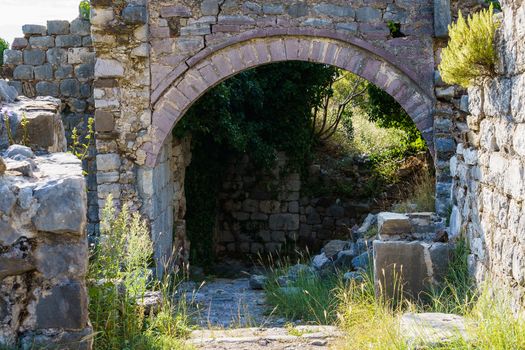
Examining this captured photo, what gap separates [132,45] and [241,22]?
51.4 inches

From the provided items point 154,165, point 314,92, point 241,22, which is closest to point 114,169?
point 154,165

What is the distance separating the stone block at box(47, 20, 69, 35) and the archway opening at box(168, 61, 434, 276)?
113 inches

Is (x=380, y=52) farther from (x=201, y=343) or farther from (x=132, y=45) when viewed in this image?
(x=201, y=343)

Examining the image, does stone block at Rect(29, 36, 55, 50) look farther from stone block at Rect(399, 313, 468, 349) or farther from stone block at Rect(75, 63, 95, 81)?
stone block at Rect(399, 313, 468, 349)

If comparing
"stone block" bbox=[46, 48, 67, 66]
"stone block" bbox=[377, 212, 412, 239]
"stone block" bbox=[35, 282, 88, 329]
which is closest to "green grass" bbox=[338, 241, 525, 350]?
"stone block" bbox=[377, 212, 412, 239]

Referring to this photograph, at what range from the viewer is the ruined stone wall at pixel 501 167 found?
3.57 metres

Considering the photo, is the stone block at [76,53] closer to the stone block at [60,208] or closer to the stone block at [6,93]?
the stone block at [6,93]

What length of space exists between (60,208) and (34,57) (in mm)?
7242

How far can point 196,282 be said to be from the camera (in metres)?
10.1

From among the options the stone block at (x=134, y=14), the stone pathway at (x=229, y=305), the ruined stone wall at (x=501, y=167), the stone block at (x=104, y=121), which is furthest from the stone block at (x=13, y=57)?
the ruined stone wall at (x=501, y=167)

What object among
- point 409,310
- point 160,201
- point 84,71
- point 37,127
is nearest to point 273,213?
point 160,201

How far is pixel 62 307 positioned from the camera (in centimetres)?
298

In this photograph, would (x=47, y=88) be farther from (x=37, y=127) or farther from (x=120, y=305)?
(x=120, y=305)

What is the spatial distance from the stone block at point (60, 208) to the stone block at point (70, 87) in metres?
6.92
